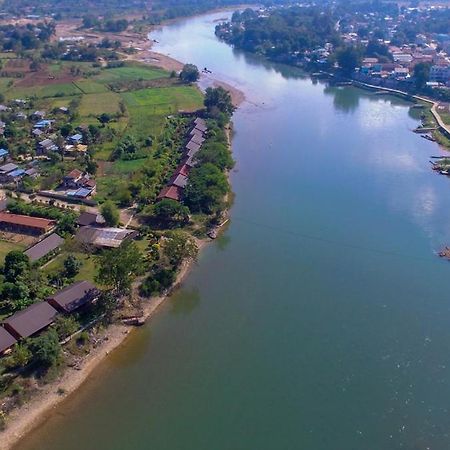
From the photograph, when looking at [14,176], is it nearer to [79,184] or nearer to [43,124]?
[79,184]

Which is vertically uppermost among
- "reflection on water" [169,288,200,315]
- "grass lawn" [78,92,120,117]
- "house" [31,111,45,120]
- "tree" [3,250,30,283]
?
"tree" [3,250,30,283]

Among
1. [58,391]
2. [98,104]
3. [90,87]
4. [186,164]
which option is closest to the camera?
[58,391]

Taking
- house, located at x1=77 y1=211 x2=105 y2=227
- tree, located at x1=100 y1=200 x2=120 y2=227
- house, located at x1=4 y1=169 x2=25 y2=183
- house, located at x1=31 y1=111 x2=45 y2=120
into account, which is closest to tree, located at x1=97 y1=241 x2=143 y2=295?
tree, located at x1=100 y1=200 x2=120 y2=227

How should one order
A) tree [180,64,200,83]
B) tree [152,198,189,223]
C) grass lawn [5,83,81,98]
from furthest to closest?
tree [180,64,200,83]
grass lawn [5,83,81,98]
tree [152,198,189,223]

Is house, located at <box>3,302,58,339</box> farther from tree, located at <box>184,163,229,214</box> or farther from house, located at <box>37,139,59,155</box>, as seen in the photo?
house, located at <box>37,139,59,155</box>

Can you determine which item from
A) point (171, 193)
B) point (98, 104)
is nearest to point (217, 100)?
point (98, 104)

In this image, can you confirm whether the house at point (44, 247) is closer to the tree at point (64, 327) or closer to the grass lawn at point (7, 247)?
the grass lawn at point (7, 247)

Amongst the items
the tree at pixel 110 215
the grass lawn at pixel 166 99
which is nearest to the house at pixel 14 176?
the tree at pixel 110 215
